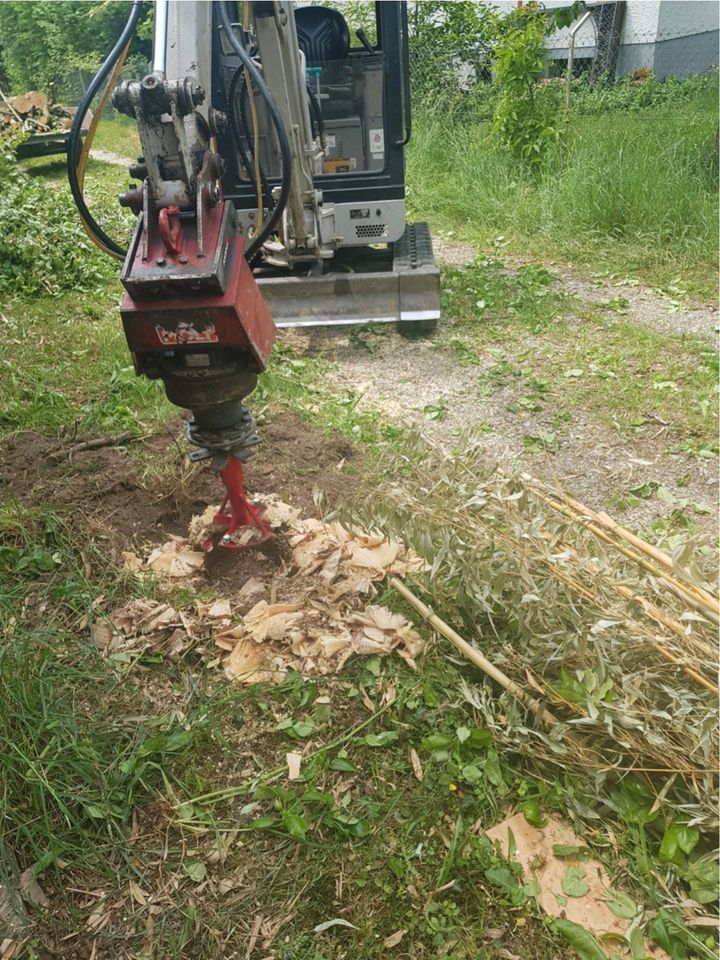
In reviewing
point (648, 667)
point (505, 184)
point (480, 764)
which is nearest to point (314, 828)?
point (480, 764)

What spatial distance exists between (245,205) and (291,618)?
3533 mm

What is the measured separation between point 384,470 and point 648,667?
5.68ft

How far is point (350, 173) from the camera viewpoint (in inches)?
202

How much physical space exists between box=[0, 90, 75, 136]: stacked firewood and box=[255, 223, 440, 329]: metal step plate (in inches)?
379

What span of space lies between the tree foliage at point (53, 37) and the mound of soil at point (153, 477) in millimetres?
14786

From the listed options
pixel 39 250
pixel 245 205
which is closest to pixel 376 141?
pixel 245 205

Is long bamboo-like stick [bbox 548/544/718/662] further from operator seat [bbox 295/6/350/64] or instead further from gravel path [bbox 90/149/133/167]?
gravel path [bbox 90/149/133/167]

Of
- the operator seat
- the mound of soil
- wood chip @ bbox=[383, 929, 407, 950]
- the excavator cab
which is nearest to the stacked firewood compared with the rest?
the operator seat

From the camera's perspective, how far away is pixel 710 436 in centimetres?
385

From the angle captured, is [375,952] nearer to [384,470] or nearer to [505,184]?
[384,470]

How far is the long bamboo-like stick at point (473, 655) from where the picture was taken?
210cm

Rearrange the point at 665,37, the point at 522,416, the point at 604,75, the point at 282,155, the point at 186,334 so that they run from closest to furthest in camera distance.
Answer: the point at 186,334 → the point at 282,155 → the point at 522,416 → the point at 604,75 → the point at 665,37

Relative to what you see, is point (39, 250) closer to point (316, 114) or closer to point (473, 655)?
point (316, 114)

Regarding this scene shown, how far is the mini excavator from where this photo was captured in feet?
6.35
